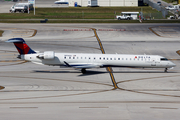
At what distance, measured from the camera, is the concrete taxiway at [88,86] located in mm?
30297

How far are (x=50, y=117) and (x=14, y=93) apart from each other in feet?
32.2

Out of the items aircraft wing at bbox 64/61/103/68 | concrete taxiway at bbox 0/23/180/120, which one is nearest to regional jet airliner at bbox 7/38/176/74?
aircraft wing at bbox 64/61/103/68

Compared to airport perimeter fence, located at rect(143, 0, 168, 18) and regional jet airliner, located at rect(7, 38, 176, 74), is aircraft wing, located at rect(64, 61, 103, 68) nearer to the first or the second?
regional jet airliner, located at rect(7, 38, 176, 74)

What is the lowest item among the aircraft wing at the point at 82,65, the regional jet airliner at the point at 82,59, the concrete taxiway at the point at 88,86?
the concrete taxiway at the point at 88,86

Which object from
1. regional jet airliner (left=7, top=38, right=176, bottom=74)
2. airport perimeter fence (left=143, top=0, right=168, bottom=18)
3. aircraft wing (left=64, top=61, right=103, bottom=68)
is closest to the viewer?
aircraft wing (left=64, top=61, right=103, bottom=68)

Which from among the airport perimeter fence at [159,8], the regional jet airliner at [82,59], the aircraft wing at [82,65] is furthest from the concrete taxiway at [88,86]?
the airport perimeter fence at [159,8]

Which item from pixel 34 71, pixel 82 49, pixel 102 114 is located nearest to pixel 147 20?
pixel 82 49

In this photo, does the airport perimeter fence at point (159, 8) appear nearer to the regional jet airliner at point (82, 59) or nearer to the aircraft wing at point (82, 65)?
the regional jet airliner at point (82, 59)

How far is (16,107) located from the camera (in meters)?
31.5

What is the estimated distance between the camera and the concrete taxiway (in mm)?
30297

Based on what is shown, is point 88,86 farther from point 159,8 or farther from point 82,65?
point 159,8

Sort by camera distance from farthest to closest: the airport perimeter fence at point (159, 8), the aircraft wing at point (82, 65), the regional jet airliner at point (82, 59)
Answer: the airport perimeter fence at point (159, 8) < the regional jet airliner at point (82, 59) < the aircraft wing at point (82, 65)

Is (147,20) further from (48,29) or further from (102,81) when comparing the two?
(102,81)

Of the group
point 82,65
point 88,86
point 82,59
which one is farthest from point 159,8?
point 88,86
